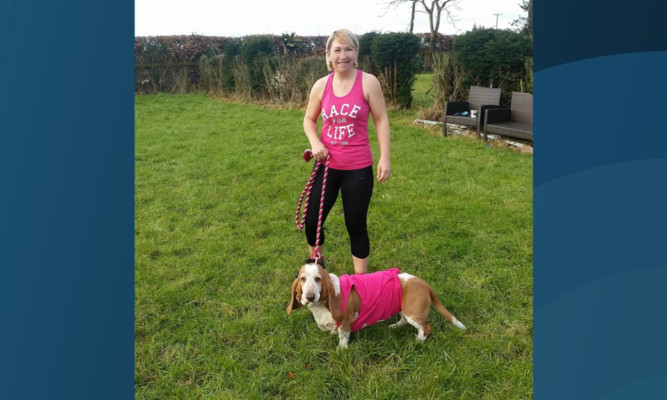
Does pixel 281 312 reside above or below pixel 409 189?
below

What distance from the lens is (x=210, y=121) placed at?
38.1ft

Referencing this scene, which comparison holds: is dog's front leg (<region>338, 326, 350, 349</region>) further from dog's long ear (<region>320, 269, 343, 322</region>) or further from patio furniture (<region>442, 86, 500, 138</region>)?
patio furniture (<region>442, 86, 500, 138</region>)

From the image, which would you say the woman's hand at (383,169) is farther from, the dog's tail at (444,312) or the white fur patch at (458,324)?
the white fur patch at (458,324)

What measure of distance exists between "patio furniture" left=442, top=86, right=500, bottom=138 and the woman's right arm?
236 inches

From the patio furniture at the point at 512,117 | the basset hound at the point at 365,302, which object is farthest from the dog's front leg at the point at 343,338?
the patio furniture at the point at 512,117

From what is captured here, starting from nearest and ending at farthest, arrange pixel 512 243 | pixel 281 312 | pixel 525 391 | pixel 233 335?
pixel 525 391 < pixel 233 335 < pixel 281 312 < pixel 512 243

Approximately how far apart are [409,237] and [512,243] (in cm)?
96

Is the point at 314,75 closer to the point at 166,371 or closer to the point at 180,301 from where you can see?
the point at 180,301

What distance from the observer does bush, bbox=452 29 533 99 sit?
9266 mm

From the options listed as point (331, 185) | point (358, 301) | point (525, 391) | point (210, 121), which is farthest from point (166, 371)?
point (210, 121)

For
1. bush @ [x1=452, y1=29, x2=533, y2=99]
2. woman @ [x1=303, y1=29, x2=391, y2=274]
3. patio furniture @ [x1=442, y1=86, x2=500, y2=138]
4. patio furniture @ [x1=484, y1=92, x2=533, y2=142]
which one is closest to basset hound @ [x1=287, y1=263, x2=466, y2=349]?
woman @ [x1=303, y1=29, x2=391, y2=274]

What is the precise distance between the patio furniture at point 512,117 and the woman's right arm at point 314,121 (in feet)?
18.3

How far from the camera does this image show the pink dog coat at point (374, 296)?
9.90 ft
